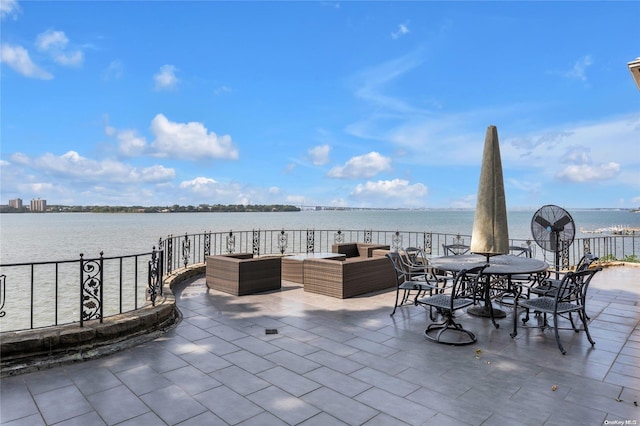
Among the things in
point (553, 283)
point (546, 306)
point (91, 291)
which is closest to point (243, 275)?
point (91, 291)

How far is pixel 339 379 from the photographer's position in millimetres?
2865

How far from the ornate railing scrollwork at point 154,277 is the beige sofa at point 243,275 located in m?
1.41

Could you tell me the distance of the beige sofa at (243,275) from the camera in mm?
5906

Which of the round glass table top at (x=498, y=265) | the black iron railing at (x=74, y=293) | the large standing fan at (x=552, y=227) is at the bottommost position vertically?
the black iron railing at (x=74, y=293)

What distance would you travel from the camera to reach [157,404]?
8.02ft

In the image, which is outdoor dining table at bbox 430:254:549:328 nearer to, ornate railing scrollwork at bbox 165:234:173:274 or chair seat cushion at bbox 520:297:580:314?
chair seat cushion at bbox 520:297:580:314

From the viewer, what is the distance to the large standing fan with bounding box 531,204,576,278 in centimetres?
689

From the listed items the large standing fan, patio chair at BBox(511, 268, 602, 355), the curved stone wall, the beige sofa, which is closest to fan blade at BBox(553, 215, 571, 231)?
the large standing fan

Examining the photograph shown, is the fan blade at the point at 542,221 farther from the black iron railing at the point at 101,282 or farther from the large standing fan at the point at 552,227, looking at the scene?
A: the black iron railing at the point at 101,282

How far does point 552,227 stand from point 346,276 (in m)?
4.60

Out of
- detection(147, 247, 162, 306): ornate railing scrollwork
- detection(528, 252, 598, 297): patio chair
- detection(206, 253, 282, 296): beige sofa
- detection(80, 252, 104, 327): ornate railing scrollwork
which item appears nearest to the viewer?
detection(80, 252, 104, 327): ornate railing scrollwork

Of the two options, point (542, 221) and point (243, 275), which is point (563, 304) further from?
point (243, 275)

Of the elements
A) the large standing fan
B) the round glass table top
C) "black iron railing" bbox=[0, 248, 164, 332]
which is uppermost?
the large standing fan

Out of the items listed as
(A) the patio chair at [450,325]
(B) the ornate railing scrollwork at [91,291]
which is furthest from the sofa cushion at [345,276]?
(B) the ornate railing scrollwork at [91,291]
